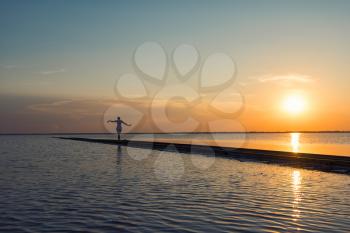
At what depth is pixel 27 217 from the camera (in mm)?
11930

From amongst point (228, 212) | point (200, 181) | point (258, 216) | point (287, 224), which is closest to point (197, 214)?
point (228, 212)

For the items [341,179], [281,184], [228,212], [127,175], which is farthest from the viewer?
[127,175]

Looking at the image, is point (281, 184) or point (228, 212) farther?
point (281, 184)

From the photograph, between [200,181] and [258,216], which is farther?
[200,181]

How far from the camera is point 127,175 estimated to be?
24000 mm

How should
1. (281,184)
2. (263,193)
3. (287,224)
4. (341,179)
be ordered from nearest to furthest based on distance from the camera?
Answer: (287,224)
(263,193)
(281,184)
(341,179)

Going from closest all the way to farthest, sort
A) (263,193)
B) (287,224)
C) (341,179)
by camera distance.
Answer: (287,224)
(263,193)
(341,179)

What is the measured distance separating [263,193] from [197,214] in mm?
5417

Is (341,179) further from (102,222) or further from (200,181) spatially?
(102,222)

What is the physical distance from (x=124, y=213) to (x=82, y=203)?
2.42 metres

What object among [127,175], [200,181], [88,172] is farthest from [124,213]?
[88,172]

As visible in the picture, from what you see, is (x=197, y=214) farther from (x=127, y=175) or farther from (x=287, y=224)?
(x=127, y=175)

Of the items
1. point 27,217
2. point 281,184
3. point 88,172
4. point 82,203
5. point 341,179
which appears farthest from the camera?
point 88,172

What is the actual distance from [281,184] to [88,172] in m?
12.1
